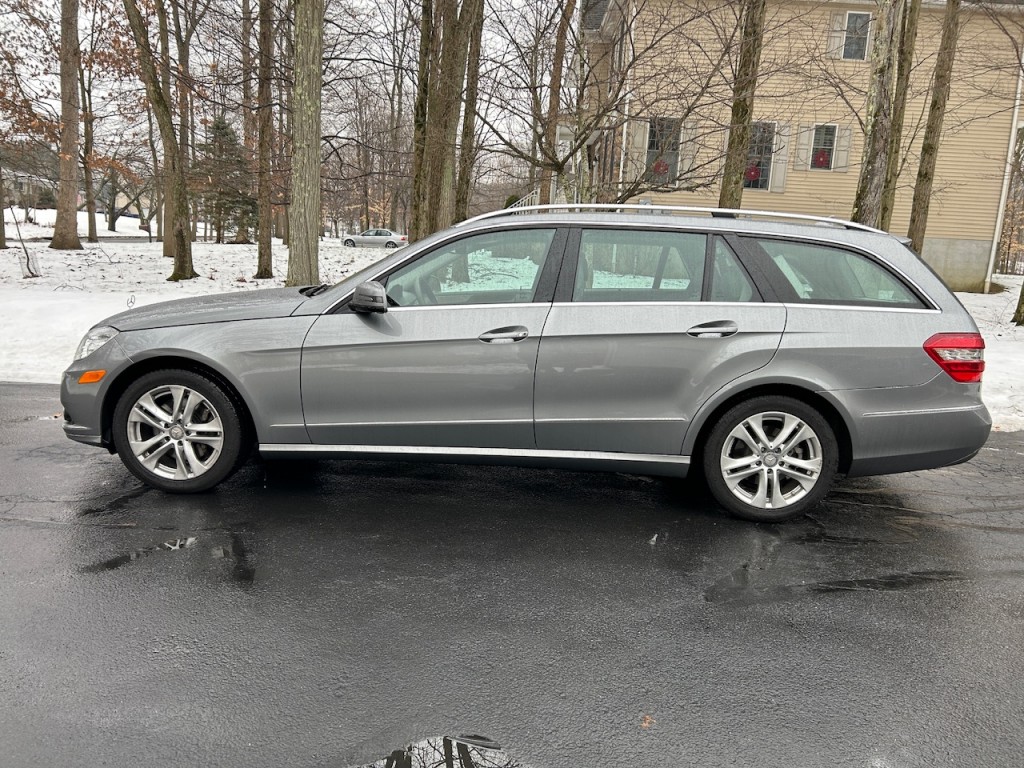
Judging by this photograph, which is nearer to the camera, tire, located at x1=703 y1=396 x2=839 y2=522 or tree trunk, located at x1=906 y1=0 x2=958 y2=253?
tire, located at x1=703 y1=396 x2=839 y2=522

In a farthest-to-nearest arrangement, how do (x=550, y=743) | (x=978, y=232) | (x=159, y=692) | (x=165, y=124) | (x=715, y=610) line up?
(x=978, y=232) → (x=165, y=124) → (x=715, y=610) → (x=159, y=692) → (x=550, y=743)

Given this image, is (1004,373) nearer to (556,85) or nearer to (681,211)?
(681,211)

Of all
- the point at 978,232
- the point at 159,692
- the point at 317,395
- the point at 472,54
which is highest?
the point at 472,54

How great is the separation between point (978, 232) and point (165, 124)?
2257 centimetres

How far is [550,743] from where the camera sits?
246cm

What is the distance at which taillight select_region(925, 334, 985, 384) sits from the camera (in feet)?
14.1

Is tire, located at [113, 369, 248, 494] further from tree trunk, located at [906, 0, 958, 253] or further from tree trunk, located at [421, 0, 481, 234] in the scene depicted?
tree trunk, located at [906, 0, 958, 253]

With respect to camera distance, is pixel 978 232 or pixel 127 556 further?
pixel 978 232

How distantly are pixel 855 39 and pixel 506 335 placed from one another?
21.5 m

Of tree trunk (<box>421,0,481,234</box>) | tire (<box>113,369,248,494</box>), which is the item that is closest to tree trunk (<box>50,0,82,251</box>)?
tree trunk (<box>421,0,481,234</box>)

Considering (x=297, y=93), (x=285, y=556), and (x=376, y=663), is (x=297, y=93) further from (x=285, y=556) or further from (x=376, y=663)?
(x=376, y=663)

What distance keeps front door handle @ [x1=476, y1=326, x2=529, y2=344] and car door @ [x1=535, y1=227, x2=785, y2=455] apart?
137 millimetres

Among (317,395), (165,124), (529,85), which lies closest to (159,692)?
(317,395)

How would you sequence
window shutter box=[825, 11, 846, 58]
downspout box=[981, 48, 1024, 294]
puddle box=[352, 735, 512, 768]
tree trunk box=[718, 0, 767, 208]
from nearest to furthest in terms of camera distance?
puddle box=[352, 735, 512, 768]
tree trunk box=[718, 0, 767, 208]
window shutter box=[825, 11, 846, 58]
downspout box=[981, 48, 1024, 294]
